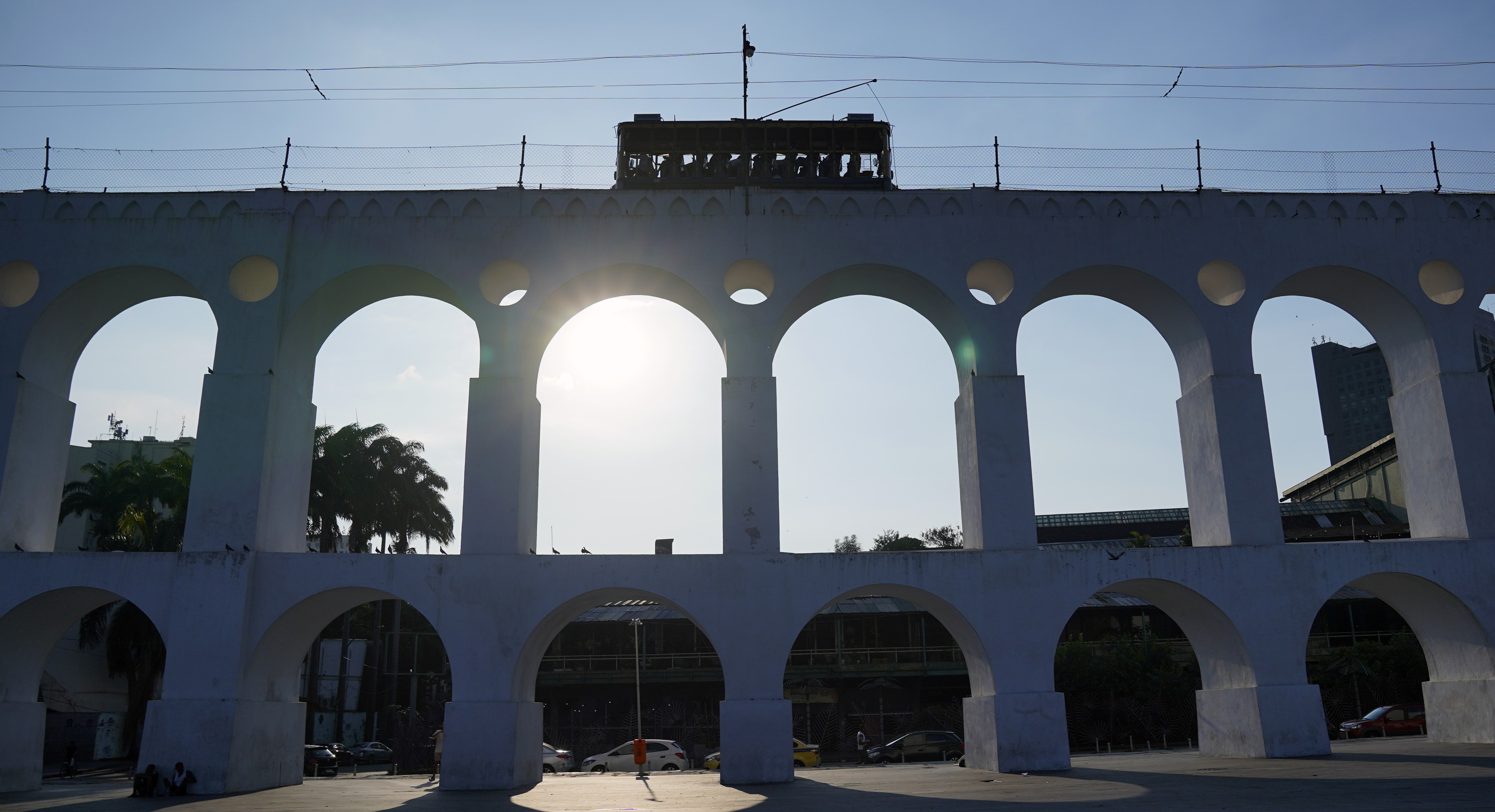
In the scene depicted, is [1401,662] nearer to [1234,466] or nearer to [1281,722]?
[1281,722]

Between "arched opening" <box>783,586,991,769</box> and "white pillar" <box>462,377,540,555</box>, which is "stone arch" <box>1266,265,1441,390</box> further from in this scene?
"arched opening" <box>783,586,991,769</box>

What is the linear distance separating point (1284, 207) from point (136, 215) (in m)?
21.9

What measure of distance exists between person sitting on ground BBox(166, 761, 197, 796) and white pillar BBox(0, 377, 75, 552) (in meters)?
4.87

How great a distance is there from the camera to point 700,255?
66.4 ft

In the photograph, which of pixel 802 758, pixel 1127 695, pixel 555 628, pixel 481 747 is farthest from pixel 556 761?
pixel 1127 695

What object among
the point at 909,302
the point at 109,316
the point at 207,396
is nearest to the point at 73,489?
the point at 109,316

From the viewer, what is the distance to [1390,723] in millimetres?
29266

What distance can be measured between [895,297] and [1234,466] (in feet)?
22.8

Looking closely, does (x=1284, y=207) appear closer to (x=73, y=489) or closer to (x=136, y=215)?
(x=136, y=215)

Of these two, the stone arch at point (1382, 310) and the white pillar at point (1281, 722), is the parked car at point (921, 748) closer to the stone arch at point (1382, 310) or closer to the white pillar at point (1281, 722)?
the white pillar at point (1281, 722)

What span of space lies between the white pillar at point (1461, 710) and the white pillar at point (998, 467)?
8234 millimetres

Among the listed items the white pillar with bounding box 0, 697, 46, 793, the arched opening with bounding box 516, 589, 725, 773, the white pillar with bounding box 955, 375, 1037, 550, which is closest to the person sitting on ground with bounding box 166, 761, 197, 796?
the white pillar with bounding box 0, 697, 46, 793

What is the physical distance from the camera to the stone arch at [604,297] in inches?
784

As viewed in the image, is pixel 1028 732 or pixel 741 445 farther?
pixel 741 445
